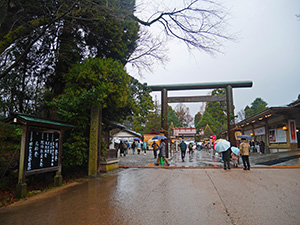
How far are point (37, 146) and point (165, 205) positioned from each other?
4.66 meters

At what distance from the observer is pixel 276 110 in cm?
1573

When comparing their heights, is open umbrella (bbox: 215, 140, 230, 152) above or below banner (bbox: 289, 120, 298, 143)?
below

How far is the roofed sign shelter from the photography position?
602cm

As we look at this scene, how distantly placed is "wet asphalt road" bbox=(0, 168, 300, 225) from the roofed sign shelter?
30.5 inches

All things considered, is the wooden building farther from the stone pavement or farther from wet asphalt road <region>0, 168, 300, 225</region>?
wet asphalt road <region>0, 168, 300, 225</region>

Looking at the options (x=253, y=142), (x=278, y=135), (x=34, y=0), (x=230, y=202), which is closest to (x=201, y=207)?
(x=230, y=202)

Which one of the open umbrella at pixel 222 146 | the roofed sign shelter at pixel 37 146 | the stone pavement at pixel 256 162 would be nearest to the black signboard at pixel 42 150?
the roofed sign shelter at pixel 37 146

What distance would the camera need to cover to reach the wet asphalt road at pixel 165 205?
13.2 ft

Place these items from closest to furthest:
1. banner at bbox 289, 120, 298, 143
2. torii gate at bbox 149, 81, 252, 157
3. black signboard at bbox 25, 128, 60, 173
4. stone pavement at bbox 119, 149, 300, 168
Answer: black signboard at bbox 25, 128, 60, 173 → stone pavement at bbox 119, 149, 300, 168 → torii gate at bbox 149, 81, 252, 157 → banner at bbox 289, 120, 298, 143

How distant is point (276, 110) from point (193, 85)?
6623 mm

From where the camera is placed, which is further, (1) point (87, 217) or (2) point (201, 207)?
(2) point (201, 207)

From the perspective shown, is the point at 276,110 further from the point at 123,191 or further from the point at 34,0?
the point at 34,0

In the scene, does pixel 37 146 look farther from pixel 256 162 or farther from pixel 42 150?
pixel 256 162

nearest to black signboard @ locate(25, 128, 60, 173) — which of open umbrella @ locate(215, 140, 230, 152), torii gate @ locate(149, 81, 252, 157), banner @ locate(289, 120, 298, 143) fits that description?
open umbrella @ locate(215, 140, 230, 152)
